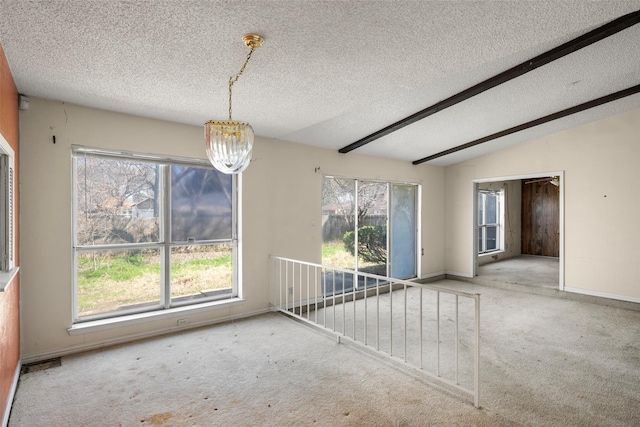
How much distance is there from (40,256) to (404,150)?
15.4ft

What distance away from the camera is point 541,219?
859 cm

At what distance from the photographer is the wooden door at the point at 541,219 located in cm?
840

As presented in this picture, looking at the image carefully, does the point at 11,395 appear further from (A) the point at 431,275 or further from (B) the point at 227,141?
(A) the point at 431,275

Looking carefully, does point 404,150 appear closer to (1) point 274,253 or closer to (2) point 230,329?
(1) point 274,253

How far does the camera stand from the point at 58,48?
2.07 m

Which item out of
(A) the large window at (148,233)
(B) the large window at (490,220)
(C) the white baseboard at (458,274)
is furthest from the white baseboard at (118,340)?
(B) the large window at (490,220)

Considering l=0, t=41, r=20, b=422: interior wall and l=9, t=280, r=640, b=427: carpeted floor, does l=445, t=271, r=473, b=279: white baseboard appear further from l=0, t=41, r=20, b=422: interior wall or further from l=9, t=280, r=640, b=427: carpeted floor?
l=0, t=41, r=20, b=422: interior wall

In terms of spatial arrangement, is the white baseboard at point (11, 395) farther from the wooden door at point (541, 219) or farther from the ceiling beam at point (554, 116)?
the wooden door at point (541, 219)

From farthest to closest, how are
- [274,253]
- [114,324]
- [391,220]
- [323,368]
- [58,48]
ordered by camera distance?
[391,220] < [274,253] < [114,324] < [323,368] < [58,48]

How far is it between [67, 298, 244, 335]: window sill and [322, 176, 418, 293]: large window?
164 centimetres

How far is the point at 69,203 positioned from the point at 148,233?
2.48ft

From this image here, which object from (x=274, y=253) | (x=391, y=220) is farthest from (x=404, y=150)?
(x=274, y=253)

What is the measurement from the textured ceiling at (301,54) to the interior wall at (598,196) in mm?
1342

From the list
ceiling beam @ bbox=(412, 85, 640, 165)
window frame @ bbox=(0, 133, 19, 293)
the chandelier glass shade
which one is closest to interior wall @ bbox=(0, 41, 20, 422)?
window frame @ bbox=(0, 133, 19, 293)
